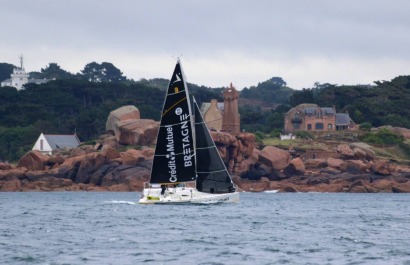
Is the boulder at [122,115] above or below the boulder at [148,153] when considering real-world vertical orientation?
above

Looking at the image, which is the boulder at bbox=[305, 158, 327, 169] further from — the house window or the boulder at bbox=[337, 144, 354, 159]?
the house window

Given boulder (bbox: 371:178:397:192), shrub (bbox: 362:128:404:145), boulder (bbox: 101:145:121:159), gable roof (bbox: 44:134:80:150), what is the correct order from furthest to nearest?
shrub (bbox: 362:128:404:145)
gable roof (bbox: 44:134:80:150)
boulder (bbox: 371:178:397:192)
boulder (bbox: 101:145:121:159)

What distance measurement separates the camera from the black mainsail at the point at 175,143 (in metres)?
78.2

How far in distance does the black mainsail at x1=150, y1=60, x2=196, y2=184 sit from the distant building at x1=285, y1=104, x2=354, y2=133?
88312 millimetres

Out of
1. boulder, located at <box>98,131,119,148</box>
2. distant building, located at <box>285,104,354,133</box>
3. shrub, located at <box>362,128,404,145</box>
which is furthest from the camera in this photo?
distant building, located at <box>285,104,354,133</box>

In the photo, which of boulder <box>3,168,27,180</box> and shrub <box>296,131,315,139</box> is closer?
boulder <box>3,168,27,180</box>

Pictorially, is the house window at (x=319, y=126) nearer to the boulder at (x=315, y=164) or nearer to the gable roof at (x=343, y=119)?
the gable roof at (x=343, y=119)

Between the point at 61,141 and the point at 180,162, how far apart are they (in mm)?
69360

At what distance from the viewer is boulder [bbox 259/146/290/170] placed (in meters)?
127

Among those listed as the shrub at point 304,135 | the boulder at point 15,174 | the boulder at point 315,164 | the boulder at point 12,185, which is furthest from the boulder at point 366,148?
the boulder at point 12,185

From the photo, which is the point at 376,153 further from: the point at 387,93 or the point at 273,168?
the point at 387,93

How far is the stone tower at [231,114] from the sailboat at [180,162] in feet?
200

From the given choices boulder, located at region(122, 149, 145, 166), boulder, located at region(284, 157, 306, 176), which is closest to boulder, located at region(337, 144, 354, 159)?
boulder, located at region(284, 157, 306, 176)

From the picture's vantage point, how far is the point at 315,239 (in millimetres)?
53906
